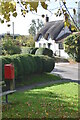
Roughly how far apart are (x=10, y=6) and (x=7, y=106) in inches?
148

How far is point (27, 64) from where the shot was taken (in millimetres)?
12961

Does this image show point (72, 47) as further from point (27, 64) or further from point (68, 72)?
point (27, 64)

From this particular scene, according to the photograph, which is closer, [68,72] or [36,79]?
[36,79]

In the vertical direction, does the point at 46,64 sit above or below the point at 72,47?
above

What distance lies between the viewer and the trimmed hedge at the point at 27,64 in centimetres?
1222

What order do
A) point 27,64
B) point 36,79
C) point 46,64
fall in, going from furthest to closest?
point 46,64
point 36,79
point 27,64

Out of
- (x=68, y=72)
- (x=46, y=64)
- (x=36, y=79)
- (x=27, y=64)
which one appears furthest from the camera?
(x=68, y=72)

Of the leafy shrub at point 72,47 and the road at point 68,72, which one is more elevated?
the leafy shrub at point 72,47

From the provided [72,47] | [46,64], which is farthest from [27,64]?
[72,47]

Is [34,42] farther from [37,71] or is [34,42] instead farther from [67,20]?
[67,20]

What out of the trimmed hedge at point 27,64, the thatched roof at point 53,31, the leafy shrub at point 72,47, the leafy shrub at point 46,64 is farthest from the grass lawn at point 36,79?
the thatched roof at point 53,31

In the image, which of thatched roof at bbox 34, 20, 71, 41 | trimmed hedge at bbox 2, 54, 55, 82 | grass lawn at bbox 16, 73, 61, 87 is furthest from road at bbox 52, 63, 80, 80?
thatched roof at bbox 34, 20, 71, 41

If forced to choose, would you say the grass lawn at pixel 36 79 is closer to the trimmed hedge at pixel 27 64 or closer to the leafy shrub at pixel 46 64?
the trimmed hedge at pixel 27 64

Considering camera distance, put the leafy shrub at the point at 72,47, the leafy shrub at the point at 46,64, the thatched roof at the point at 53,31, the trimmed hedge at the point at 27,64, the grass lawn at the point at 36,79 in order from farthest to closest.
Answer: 1. the thatched roof at the point at 53,31
2. the leafy shrub at the point at 72,47
3. the leafy shrub at the point at 46,64
4. the grass lawn at the point at 36,79
5. the trimmed hedge at the point at 27,64
